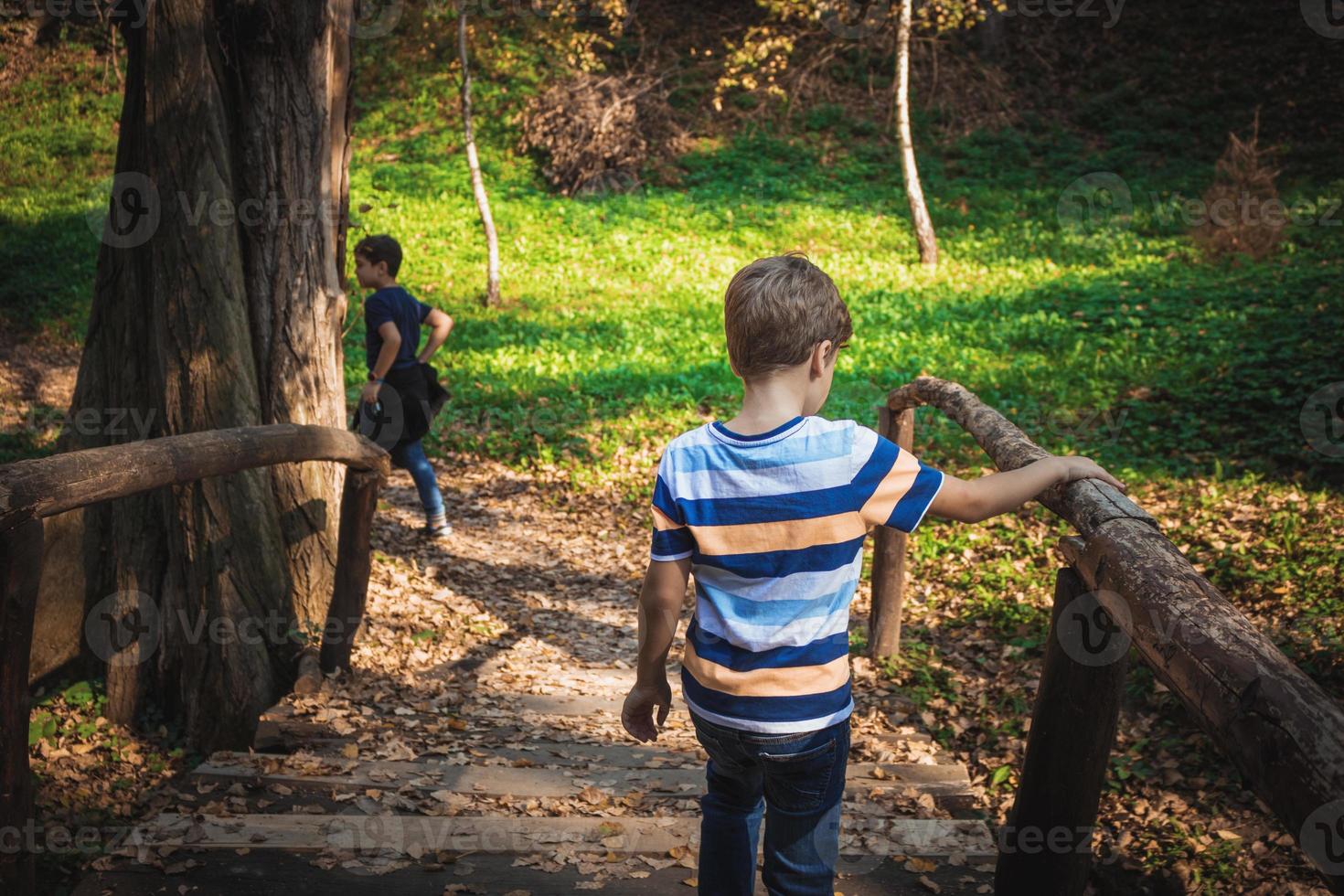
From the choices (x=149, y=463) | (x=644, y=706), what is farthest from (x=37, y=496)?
(x=644, y=706)

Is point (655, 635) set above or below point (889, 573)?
above

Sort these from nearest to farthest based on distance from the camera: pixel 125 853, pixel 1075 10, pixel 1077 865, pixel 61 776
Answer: pixel 1077 865 < pixel 125 853 < pixel 61 776 < pixel 1075 10

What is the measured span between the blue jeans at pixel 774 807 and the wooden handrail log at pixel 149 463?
5.98 feet

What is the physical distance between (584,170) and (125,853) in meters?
17.4

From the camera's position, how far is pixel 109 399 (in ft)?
17.0

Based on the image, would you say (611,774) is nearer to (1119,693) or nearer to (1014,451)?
(1014,451)

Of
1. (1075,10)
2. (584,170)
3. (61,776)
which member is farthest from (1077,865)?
Answer: (1075,10)

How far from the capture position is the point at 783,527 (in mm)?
2176

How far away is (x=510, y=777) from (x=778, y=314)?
8.27ft

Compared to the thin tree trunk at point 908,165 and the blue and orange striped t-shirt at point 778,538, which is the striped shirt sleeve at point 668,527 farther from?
the thin tree trunk at point 908,165

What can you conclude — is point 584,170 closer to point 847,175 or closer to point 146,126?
point 847,175

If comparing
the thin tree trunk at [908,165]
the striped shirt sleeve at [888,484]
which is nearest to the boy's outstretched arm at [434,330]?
the striped shirt sleeve at [888,484]

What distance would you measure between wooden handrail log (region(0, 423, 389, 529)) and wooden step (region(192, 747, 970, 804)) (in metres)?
1.17

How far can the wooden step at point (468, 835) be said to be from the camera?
10.2 feet
